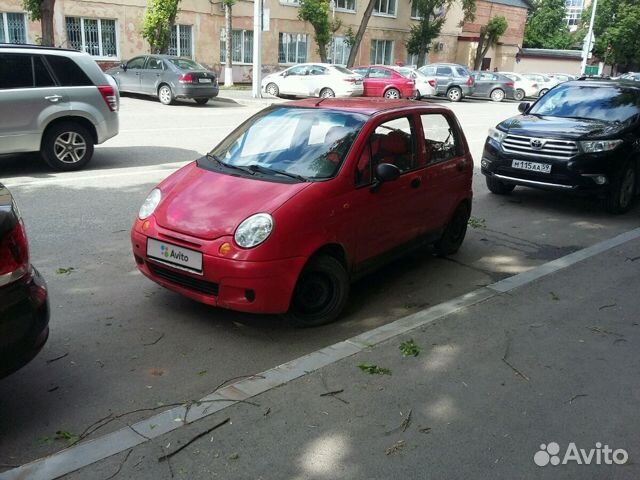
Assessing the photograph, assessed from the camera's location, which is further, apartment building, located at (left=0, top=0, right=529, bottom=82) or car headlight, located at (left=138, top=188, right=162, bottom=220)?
apartment building, located at (left=0, top=0, right=529, bottom=82)

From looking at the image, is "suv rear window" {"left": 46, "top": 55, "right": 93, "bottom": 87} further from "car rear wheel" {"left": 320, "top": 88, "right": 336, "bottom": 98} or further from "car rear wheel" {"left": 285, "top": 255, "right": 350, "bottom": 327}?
"car rear wheel" {"left": 320, "top": 88, "right": 336, "bottom": 98}

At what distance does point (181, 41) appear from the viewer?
29.3 m

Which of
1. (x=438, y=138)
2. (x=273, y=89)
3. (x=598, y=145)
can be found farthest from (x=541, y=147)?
(x=273, y=89)

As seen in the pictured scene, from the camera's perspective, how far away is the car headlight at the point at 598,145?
27.0 ft

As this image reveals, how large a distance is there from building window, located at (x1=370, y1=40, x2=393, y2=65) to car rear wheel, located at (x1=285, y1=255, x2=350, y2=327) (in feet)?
119

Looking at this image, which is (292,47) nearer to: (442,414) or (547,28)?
(442,414)

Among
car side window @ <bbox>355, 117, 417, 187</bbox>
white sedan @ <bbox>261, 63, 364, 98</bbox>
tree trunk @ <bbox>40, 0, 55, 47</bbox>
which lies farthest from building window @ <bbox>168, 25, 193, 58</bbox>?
car side window @ <bbox>355, 117, 417, 187</bbox>

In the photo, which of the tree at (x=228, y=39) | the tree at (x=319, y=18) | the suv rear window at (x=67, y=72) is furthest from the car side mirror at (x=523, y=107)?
the tree at (x=319, y=18)

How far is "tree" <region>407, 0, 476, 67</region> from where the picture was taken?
127 feet

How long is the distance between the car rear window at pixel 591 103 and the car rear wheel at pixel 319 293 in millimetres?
6018

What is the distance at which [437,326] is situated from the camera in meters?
4.72

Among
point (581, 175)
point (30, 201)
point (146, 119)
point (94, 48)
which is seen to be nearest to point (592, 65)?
point (94, 48)

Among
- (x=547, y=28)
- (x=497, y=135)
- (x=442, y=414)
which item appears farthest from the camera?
(x=547, y=28)

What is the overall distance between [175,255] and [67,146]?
603 centimetres
